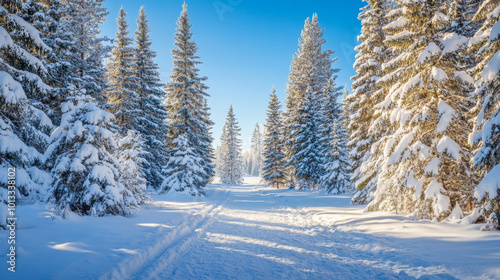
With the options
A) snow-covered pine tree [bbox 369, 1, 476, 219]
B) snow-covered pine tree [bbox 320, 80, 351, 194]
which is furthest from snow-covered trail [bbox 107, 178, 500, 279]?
snow-covered pine tree [bbox 320, 80, 351, 194]

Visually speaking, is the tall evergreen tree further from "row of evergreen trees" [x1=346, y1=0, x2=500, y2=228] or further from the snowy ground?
"row of evergreen trees" [x1=346, y1=0, x2=500, y2=228]

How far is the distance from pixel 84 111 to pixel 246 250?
9458mm

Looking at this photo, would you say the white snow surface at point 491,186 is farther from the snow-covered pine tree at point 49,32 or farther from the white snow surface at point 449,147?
the snow-covered pine tree at point 49,32

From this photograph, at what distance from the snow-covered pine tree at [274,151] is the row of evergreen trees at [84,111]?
11183 mm

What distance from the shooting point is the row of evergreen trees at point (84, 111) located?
769cm

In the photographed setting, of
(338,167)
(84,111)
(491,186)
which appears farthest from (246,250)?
(338,167)

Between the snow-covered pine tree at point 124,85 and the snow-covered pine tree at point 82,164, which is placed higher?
the snow-covered pine tree at point 124,85

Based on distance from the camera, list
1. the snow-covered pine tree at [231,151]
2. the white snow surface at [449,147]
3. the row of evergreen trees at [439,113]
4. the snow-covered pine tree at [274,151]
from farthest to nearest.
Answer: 1. the snow-covered pine tree at [231,151]
2. the snow-covered pine tree at [274,151]
3. the white snow surface at [449,147]
4. the row of evergreen trees at [439,113]

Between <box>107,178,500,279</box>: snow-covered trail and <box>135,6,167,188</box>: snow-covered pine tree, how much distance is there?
1575 cm

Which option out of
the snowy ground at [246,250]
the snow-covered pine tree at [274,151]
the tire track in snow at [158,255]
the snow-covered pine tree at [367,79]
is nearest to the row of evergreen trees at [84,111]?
the snowy ground at [246,250]

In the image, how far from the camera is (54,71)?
14203mm

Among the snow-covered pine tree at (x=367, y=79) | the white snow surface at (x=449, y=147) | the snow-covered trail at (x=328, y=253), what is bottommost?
the snow-covered trail at (x=328, y=253)

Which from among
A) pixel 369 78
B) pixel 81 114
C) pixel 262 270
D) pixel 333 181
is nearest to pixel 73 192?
pixel 81 114

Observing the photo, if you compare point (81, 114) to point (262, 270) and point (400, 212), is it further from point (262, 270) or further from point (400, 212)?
point (400, 212)
